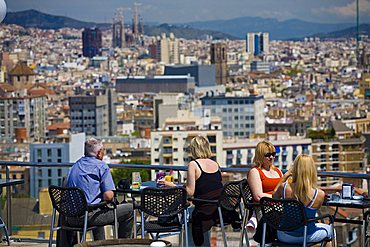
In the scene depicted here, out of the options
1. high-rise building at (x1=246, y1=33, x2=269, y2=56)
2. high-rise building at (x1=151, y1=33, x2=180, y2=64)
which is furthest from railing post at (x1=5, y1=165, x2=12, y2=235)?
high-rise building at (x1=246, y1=33, x2=269, y2=56)

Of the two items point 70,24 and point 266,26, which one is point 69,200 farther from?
point 266,26

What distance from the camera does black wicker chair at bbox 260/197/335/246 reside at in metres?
3.25

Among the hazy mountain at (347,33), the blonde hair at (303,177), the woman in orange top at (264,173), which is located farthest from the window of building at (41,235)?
the hazy mountain at (347,33)

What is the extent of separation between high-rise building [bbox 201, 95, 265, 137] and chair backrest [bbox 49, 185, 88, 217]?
56052 millimetres

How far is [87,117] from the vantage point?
6341 centimetres

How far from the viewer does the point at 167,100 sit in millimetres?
64750

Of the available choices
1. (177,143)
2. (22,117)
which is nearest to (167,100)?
(22,117)

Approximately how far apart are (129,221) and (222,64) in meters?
103

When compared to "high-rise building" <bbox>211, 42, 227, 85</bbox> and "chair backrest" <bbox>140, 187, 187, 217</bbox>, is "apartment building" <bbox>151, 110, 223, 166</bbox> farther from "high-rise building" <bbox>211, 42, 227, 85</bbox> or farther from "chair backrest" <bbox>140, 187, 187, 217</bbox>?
"high-rise building" <bbox>211, 42, 227, 85</bbox>

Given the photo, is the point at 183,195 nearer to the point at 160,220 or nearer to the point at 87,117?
the point at 160,220

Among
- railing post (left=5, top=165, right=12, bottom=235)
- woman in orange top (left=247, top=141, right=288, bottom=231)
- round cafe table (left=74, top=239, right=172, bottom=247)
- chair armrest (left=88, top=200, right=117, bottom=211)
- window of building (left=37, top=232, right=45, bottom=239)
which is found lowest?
window of building (left=37, top=232, right=45, bottom=239)

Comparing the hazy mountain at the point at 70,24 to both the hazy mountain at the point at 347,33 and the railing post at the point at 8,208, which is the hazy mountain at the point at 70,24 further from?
the railing post at the point at 8,208

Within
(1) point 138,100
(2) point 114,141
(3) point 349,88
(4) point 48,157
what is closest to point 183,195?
(4) point 48,157

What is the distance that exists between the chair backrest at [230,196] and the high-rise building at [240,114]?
5599 cm
